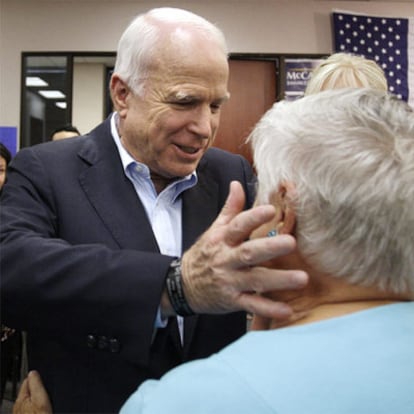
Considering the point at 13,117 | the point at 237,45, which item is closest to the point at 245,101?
the point at 237,45

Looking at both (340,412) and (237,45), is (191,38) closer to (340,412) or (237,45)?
(340,412)

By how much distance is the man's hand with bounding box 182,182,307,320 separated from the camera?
0.84 m

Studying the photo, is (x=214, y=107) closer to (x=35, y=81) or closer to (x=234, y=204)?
(x=234, y=204)

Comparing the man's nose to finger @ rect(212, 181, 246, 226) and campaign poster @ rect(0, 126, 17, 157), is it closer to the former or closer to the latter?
finger @ rect(212, 181, 246, 226)

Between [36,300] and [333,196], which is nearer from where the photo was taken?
[333,196]

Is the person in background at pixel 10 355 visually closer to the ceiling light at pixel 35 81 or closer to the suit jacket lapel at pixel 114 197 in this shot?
the suit jacket lapel at pixel 114 197

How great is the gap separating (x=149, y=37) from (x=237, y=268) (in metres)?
0.76

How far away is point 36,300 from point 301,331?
0.57 m

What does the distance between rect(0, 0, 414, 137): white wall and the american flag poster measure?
157 mm

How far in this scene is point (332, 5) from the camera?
638 cm

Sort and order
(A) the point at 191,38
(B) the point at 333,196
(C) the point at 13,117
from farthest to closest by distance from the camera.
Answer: (C) the point at 13,117 < (A) the point at 191,38 < (B) the point at 333,196

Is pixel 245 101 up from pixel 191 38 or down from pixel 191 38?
up

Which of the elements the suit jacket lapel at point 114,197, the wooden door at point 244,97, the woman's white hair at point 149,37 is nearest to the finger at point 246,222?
the suit jacket lapel at point 114,197

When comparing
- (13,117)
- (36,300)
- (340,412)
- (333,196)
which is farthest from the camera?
(13,117)
